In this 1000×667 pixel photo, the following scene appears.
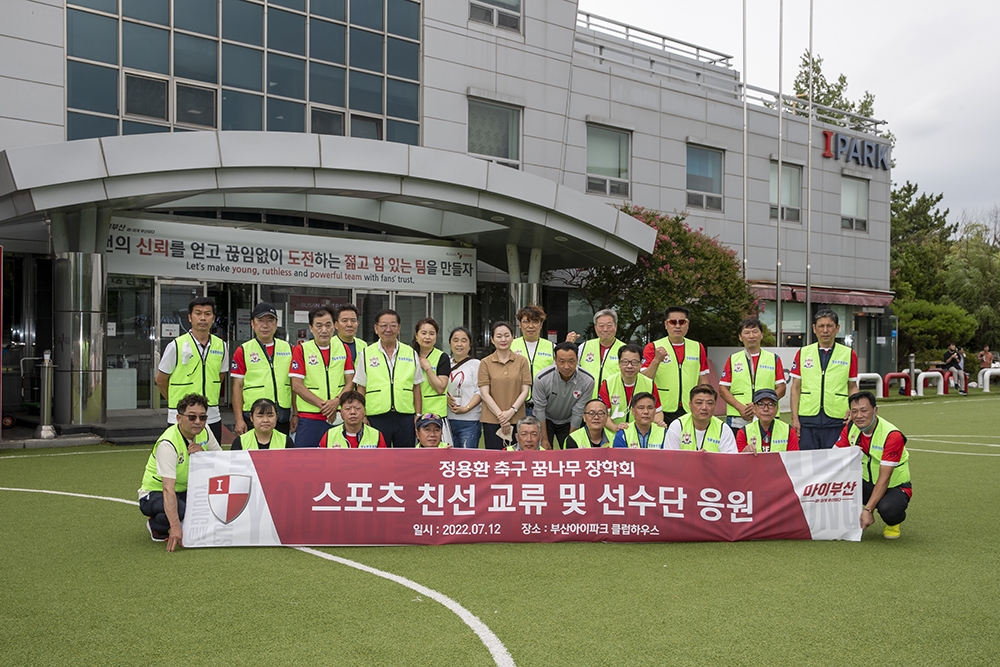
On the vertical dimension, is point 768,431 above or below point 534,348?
below

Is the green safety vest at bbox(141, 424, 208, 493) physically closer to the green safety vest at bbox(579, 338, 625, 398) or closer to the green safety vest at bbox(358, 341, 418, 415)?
the green safety vest at bbox(358, 341, 418, 415)

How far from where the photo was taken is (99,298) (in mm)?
13391

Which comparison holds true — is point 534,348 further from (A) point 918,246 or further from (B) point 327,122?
(A) point 918,246

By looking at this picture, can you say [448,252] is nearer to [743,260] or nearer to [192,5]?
[192,5]

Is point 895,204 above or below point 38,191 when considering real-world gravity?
above

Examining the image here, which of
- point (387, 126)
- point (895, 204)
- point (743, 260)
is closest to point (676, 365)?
point (387, 126)

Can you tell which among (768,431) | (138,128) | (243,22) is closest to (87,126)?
(138,128)

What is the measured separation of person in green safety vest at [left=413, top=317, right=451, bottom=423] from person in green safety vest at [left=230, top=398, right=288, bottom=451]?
1.45 metres

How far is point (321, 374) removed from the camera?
8.12m

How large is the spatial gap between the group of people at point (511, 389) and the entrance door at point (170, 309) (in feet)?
27.3

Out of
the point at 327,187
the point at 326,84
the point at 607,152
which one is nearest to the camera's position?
the point at 327,187

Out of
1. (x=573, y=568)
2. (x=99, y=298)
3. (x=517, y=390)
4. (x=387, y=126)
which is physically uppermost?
(x=387, y=126)

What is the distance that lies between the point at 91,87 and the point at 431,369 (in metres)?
10.9

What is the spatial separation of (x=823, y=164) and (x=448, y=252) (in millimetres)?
15334
